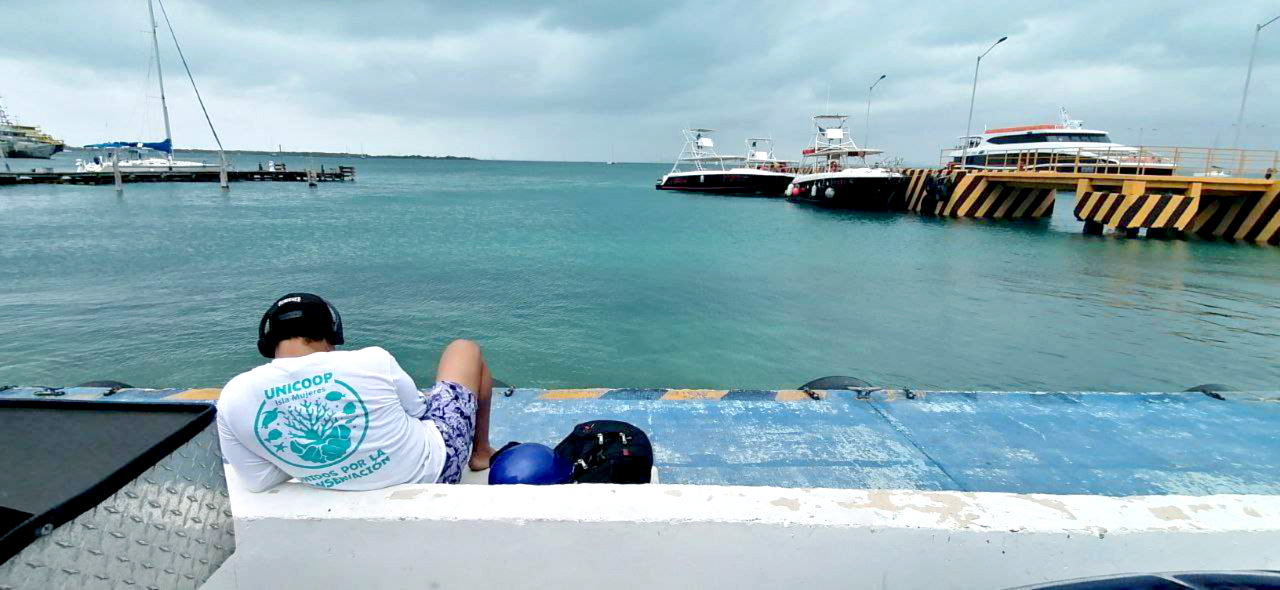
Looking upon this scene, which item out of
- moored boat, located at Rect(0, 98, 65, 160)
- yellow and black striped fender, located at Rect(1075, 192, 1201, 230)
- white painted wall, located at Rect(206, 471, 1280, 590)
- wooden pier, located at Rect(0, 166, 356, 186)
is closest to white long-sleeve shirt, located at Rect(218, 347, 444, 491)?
white painted wall, located at Rect(206, 471, 1280, 590)

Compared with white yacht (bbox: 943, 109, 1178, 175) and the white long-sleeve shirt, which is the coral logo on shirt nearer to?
the white long-sleeve shirt

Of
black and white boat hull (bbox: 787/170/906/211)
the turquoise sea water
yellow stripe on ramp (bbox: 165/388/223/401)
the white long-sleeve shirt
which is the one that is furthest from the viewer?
black and white boat hull (bbox: 787/170/906/211)

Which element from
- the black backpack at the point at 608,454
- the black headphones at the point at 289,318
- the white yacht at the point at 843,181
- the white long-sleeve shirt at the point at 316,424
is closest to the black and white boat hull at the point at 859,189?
the white yacht at the point at 843,181

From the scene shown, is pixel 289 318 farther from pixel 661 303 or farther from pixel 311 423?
pixel 661 303

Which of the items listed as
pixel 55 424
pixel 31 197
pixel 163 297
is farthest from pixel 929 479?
pixel 31 197

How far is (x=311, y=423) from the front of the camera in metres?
1.89

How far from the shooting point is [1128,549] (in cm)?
170

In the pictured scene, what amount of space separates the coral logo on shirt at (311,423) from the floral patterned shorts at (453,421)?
0.41 meters

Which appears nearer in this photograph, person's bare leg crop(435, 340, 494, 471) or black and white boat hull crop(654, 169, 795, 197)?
person's bare leg crop(435, 340, 494, 471)

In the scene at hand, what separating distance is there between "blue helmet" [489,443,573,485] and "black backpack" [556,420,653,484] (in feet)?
0.18

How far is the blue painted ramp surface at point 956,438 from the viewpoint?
315cm

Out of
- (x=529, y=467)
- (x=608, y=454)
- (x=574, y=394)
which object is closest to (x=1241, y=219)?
(x=574, y=394)

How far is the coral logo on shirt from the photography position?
185 centimetres

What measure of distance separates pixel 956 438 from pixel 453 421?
9.54 ft
